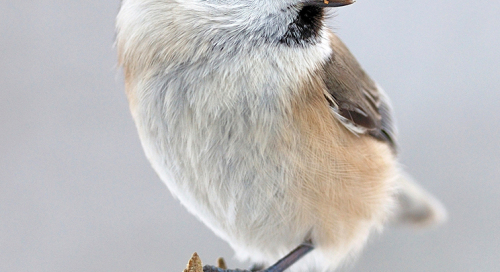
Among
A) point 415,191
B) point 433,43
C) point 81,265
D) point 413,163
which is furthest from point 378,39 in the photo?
point 81,265

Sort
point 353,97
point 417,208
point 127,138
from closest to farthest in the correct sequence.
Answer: point 353,97, point 417,208, point 127,138

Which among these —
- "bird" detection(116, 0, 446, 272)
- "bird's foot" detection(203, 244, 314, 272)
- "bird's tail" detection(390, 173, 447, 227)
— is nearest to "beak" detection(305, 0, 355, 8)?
"bird" detection(116, 0, 446, 272)

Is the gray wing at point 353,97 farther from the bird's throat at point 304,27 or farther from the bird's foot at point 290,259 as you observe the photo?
the bird's foot at point 290,259

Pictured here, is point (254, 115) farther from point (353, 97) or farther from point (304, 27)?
point (353, 97)

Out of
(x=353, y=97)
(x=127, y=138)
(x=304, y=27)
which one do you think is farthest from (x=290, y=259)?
(x=127, y=138)

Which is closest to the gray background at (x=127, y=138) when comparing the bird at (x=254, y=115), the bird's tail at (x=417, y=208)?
the bird's tail at (x=417, y=208)

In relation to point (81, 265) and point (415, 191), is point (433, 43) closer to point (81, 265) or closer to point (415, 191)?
point (415, 191)

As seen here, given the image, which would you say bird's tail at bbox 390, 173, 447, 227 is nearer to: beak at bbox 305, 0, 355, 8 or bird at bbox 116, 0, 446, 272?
bird at bbox 116, 0, 446, 272
